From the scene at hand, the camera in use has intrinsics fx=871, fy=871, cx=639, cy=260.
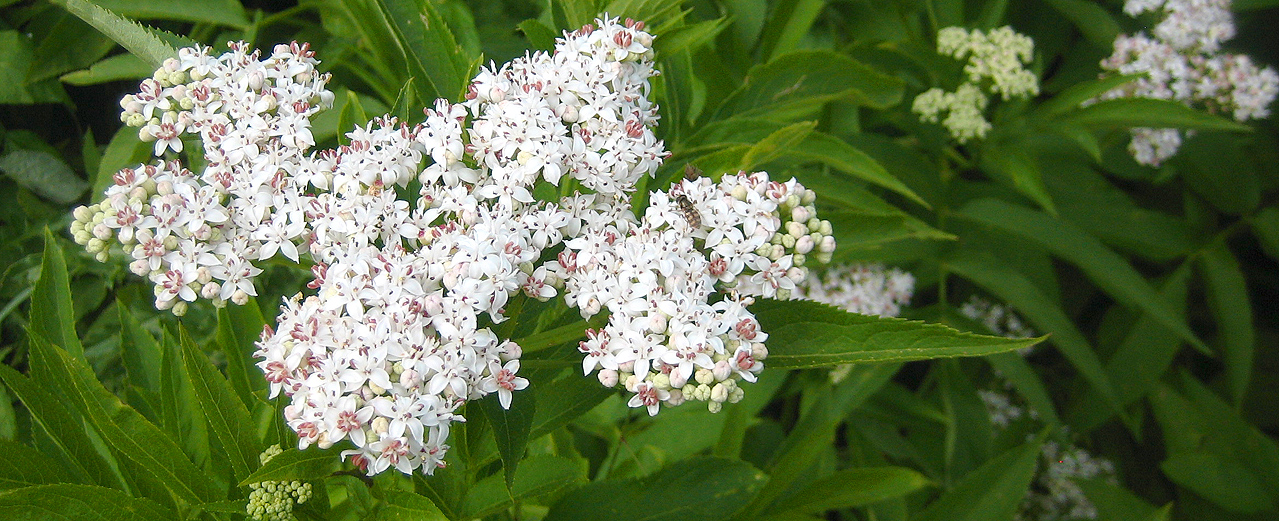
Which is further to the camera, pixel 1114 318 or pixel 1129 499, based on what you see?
pixel 1114 318

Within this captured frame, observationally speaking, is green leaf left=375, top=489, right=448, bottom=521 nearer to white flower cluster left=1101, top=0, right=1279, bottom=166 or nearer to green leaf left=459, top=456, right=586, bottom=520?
green leaf left=459, top=456, right=586, bottom=520

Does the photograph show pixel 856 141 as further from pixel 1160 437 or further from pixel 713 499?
pixel 1160 437

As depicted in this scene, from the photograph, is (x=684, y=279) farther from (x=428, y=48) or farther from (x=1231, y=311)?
(x=1231, y=311)

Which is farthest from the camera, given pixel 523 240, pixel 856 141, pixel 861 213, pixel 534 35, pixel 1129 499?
pixel 1129 499

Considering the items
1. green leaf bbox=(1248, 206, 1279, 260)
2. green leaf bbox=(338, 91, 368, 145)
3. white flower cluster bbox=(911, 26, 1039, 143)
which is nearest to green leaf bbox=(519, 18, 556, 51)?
green leaf bbox=(338, 91, 368, 145)

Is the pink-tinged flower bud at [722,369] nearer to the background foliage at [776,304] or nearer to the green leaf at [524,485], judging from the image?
the background foliage at [776,304]

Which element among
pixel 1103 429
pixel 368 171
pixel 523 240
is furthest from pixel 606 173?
pixel 1103 429

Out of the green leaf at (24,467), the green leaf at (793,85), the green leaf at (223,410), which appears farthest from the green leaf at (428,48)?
the green leaf at (24,467)
